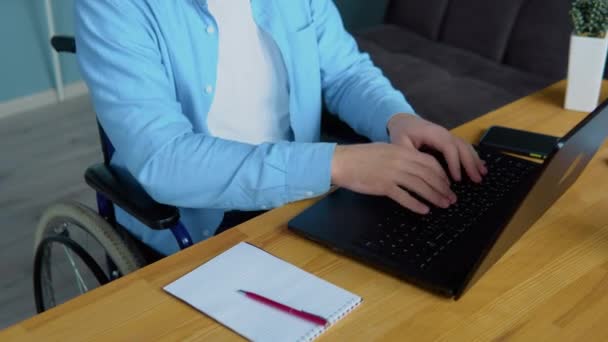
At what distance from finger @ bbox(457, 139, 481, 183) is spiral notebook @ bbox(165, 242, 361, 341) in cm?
32

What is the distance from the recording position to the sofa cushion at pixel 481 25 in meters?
2.50

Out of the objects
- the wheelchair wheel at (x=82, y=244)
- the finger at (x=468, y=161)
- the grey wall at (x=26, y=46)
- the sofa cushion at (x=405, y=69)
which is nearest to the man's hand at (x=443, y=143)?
the finger at (x=468, y=161)

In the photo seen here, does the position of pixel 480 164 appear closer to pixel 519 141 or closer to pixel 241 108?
pixel 519 141

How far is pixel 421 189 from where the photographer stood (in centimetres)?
96

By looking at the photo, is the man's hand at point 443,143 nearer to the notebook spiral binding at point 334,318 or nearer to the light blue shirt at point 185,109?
the light blue shirt at point 185,109

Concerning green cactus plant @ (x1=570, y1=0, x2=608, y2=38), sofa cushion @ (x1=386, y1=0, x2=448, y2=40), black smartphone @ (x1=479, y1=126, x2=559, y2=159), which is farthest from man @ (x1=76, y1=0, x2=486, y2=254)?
sofa cushion @ (x1=386, y1=0, x2=448, y2=40)

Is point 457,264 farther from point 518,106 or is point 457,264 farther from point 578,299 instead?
point 518,106

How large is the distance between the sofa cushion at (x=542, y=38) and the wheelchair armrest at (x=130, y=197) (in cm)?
161

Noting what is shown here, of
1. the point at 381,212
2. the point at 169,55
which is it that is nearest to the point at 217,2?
the point at 169,55

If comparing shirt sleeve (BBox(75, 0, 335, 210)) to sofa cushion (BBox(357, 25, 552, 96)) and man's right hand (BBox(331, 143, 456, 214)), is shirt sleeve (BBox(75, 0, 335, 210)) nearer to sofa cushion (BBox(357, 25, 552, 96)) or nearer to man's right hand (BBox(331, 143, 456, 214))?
man's right hand (BBox(331, 143, 456, 214))

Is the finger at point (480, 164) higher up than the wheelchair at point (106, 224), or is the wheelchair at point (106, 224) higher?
the finger at point (480, 164)

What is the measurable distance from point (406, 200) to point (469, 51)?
1.80 metres

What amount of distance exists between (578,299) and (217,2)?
74 cm

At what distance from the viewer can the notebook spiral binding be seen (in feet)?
2.45
